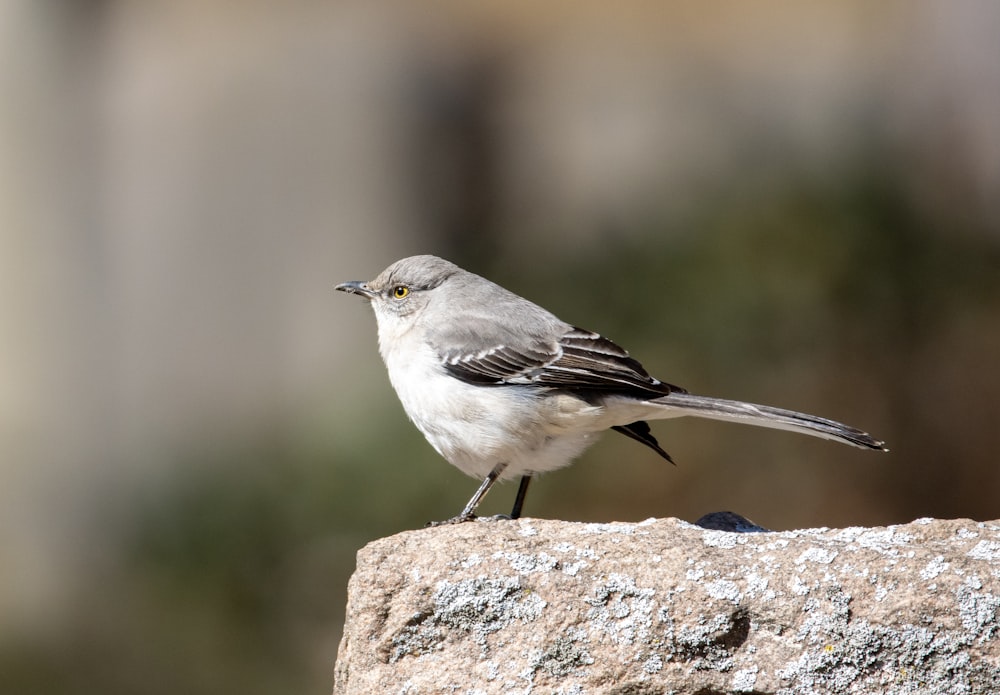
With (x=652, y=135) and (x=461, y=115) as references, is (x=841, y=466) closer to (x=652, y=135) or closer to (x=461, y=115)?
(x=652, y=135)

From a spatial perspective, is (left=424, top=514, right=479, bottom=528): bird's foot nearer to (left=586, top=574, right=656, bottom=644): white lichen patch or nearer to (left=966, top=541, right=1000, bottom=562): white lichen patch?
(left=586, top=574, right=656, bottom=644): white lichen patch

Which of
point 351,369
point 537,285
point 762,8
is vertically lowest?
point 351,369

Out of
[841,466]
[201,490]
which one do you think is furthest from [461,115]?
[841,466]

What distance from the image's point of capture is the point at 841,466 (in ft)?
30.7

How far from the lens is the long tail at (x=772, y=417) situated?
16.0 feet

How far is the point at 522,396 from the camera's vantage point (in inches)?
205

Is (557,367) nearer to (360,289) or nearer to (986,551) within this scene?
(360,289)

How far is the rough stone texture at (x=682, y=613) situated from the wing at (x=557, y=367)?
51.4 inches

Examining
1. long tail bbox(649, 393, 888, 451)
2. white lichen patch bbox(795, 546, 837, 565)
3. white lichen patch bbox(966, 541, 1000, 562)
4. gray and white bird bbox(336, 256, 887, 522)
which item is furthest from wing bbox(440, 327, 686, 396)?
white lichen patch bbox(966, 541, 1000, 562)

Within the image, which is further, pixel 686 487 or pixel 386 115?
pixel 386 115

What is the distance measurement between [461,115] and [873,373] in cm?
650

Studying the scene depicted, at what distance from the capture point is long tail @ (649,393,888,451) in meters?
4.87

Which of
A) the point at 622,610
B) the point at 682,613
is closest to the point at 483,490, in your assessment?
the point at 622,610

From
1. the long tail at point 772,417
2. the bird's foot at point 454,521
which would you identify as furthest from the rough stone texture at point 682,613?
the long tail at point 772,417
